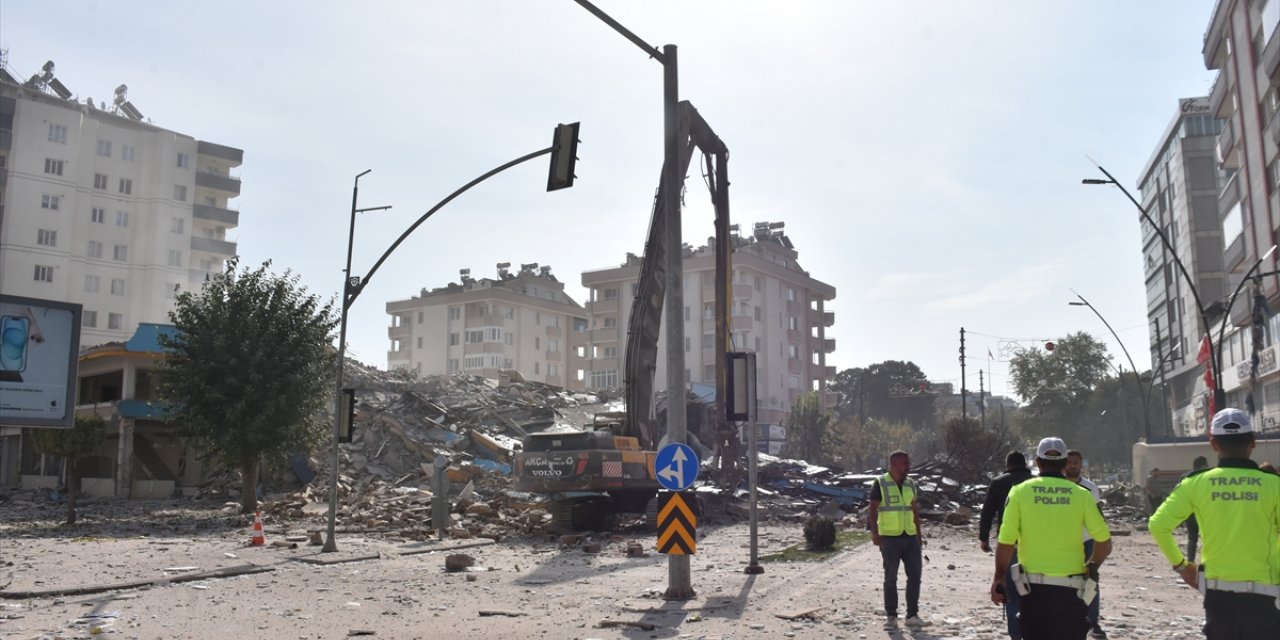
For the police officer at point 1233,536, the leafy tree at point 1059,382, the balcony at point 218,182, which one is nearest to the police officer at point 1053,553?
the police officer at point 1233,536

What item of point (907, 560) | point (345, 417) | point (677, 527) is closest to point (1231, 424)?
point (907, 560)

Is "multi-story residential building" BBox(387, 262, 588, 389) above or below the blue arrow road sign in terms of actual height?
above

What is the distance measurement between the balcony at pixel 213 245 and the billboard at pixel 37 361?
7179 centimetres

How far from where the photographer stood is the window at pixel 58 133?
69.0 m

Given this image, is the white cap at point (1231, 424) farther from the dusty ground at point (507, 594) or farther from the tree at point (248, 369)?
the tree at point (248, 369)

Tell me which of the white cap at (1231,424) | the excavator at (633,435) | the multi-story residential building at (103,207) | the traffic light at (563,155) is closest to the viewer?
the white cap at (1231,424)

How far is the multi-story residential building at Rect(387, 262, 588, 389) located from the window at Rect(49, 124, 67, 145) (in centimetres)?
3325

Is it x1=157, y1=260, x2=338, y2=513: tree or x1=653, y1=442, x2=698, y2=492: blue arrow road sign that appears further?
x1=157, y1=260, x2=338, y2=513: tree

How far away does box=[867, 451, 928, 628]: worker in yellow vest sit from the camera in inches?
379

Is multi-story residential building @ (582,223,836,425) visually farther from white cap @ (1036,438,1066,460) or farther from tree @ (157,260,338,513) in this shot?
white cap @ (1036,438,1066,460)

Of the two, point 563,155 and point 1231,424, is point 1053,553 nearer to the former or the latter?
point 1231,424

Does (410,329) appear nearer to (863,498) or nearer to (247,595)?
(863,498)

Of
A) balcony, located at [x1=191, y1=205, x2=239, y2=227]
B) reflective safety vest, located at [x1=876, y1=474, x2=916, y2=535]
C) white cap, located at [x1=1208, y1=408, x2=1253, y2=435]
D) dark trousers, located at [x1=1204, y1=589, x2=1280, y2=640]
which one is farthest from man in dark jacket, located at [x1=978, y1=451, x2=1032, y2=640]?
balcony, located at [x1=191, y1=205, x2=239, y2=227]

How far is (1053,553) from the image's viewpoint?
5.61 m
